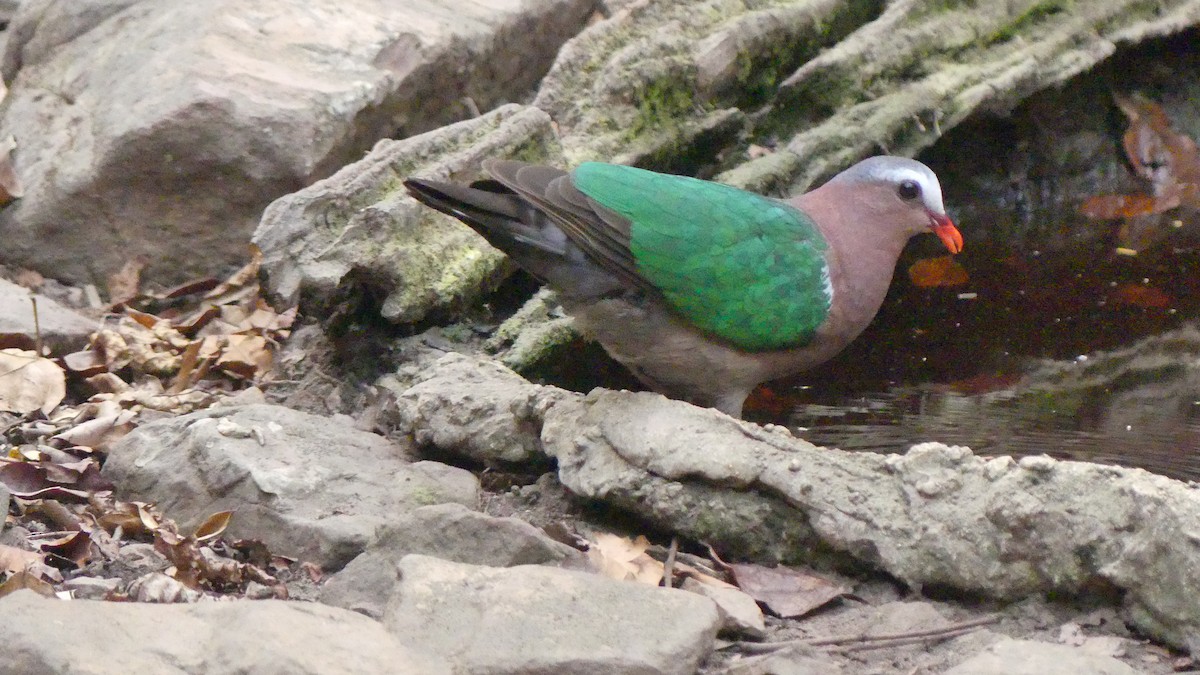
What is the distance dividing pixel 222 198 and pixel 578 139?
4.41 feet

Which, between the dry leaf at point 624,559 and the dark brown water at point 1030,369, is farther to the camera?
the dark brown water at point 1030,369

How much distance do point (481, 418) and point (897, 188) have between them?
4.76ft

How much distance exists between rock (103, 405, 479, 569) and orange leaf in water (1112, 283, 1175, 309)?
2.92m

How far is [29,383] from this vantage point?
154 inches

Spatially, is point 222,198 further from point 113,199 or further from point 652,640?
point 652,640

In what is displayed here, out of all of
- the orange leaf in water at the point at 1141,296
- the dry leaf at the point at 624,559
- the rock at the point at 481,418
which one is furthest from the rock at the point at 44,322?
the orange leaf in water at the point at 1141,296

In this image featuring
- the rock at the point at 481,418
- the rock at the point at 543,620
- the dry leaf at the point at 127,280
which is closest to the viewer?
the rock at the point at 543,620

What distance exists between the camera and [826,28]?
5582 millimetres

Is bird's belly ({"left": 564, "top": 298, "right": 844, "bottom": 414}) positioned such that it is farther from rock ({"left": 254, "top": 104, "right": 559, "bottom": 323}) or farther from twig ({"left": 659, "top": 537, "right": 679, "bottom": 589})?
twig ({"left": 659, "top": 537, "right": 679, "bottom": 589})

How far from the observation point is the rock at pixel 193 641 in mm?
2068

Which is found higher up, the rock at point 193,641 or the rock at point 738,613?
the rock at point 193,641

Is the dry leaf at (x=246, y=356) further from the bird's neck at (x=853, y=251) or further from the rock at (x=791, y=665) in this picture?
the rock at (x=791, y=665)

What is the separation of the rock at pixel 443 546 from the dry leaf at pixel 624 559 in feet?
0.58

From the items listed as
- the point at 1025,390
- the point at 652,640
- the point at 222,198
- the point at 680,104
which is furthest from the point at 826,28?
the point at 652,640
